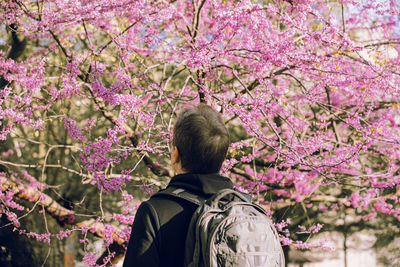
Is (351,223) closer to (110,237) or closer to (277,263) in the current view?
(110,237)

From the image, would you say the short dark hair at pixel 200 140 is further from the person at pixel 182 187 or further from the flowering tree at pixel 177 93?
the flowering tree at pixel 177 93

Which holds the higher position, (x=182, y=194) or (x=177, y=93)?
(x=177, y=93)

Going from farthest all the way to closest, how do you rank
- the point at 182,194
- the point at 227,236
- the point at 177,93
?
the point at 177,93 → the point at 182,194 → the point at 227,236

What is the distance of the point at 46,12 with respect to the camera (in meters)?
4.50

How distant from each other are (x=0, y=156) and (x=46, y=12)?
4.10m

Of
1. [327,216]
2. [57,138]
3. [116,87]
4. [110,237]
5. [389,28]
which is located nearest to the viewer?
[116,87]

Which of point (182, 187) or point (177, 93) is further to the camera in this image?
point (177, 93)

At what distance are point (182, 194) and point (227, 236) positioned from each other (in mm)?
236

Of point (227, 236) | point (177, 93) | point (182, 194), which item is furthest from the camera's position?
point (177, 93)

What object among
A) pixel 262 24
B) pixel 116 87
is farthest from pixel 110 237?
pixel 262 24

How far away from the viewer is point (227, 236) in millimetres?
1397

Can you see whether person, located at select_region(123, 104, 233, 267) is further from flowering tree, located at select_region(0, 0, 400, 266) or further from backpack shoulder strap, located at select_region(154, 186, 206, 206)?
flowering tree, located at select_region(0, 0, 400, 266)

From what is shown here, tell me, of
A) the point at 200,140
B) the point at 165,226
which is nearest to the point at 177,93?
the point at 200,140

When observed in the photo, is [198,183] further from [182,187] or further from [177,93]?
[177,93]
